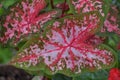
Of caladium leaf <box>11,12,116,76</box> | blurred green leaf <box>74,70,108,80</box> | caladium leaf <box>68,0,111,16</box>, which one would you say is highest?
caladium leaf <box>68,0,111,16</box>

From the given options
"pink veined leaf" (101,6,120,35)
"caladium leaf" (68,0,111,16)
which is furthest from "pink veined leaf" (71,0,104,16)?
"pink veined leaf" (101,6,120,35)

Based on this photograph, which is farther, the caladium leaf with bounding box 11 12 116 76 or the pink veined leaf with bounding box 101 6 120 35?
the pink veined leaf with bounding box 101 6 120 35

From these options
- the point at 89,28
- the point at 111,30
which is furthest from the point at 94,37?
the point at 89,28

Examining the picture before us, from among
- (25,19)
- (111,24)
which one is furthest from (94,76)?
→ (25,19)

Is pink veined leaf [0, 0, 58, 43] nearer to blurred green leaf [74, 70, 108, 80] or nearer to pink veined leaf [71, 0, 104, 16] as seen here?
pink veined leaf [71, 0, 104, 16]

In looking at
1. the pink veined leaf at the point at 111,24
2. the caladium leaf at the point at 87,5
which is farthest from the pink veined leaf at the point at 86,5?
the pink veined leaf at the point at 111,24

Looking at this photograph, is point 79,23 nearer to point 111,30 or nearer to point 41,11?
point 111,30

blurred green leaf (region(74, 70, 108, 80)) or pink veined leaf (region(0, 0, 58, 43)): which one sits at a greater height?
pink veined leaf (region(0, 0, 58, 43))

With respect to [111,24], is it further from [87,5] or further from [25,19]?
[25,19]
